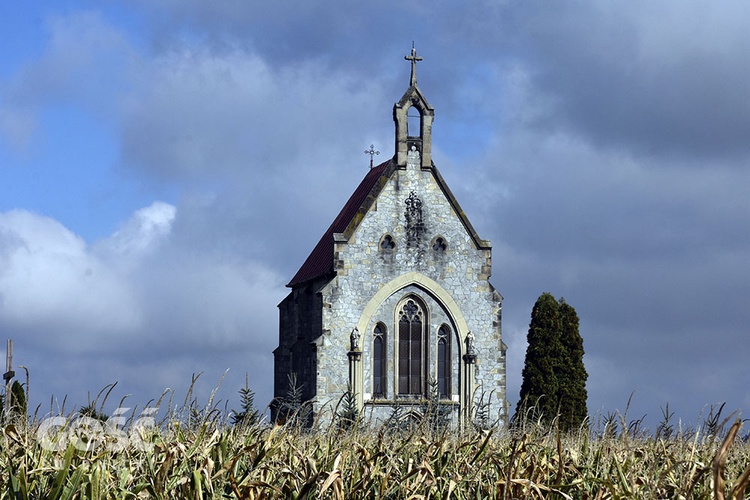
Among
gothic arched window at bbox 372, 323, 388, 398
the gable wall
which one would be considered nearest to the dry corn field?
the gable wall

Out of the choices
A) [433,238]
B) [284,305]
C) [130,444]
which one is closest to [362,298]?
Answer: [433,238]

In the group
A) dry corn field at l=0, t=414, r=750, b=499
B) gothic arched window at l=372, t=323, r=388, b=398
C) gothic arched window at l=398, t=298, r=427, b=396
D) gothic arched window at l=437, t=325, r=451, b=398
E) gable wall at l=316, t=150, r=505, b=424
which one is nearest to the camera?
dry corn field at l=0, t=414, r=750, b=499

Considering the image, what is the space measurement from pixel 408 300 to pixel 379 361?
2.21m

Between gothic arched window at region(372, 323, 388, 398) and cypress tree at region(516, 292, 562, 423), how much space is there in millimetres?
4592

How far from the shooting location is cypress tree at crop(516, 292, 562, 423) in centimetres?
3509

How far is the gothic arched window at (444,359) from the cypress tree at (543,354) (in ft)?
8.12

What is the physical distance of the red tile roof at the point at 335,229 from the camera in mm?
35906

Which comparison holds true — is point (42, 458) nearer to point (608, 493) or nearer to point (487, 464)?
point (487, 464)

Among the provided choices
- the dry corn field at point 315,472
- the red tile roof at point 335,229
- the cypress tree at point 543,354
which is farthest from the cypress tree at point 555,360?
the dry corn field at point 315,472

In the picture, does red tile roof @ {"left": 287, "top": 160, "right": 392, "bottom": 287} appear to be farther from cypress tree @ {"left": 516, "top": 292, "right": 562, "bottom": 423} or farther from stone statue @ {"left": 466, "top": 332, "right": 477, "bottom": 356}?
cypress tree @ {"left": 516, "top": 292, "right": 562, "bottom": 423}

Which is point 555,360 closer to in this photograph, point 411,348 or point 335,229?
point 411,348

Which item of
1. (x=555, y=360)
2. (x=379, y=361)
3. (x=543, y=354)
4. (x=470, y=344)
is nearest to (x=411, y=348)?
(x=379, y=361)

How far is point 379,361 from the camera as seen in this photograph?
114 feet

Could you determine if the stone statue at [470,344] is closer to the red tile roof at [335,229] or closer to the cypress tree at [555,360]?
the cypress tree at [555,360]
